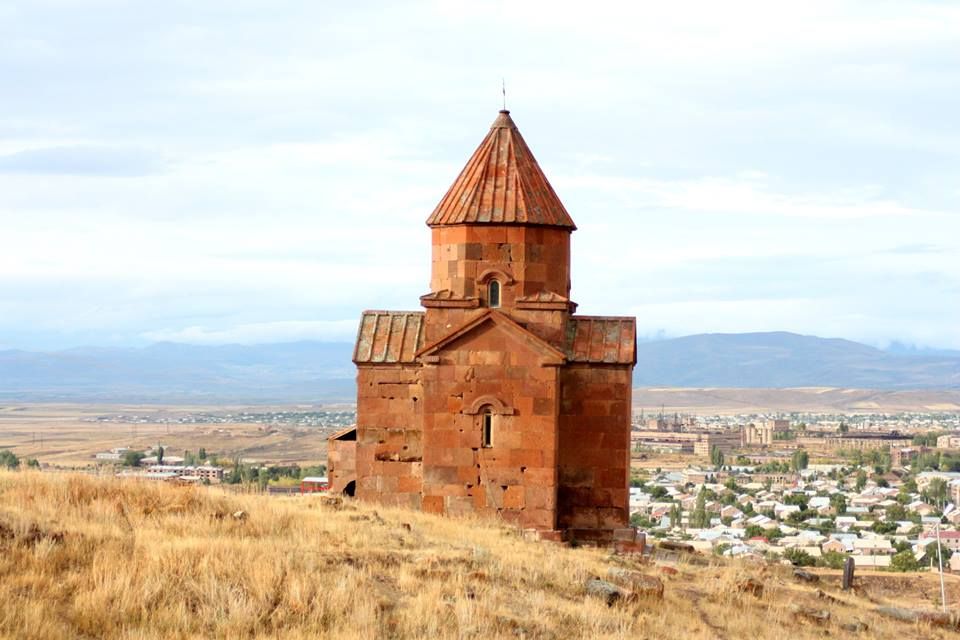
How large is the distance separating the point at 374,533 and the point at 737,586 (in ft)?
13.1

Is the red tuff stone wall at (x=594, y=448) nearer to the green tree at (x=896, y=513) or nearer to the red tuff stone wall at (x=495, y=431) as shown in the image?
the red tuff stone wall at (x=495, y=431)

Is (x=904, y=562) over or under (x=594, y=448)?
under

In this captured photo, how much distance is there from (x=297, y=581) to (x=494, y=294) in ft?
28.6

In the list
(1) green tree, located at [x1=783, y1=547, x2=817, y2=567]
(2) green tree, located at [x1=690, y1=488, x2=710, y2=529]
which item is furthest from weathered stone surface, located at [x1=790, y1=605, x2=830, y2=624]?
(2) green tree, located at [x1=690, y1=488, x2=710, y2=529]

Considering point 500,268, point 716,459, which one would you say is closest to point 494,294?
point 500,268

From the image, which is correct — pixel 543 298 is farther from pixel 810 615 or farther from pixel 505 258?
pixel 810 615

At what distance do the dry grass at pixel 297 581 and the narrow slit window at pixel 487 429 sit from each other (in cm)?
243

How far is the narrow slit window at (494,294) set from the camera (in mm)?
19281

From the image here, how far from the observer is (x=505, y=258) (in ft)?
63.2

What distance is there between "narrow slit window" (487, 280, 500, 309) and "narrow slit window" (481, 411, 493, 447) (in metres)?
1.55

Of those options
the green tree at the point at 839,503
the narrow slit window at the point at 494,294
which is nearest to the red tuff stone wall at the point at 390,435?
the narrow slit window at the point at 494,294

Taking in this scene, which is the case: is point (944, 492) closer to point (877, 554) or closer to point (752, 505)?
point (752, 505)

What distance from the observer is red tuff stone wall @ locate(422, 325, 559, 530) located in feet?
60.9

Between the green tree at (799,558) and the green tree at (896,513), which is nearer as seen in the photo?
the green tree at (799,558)
